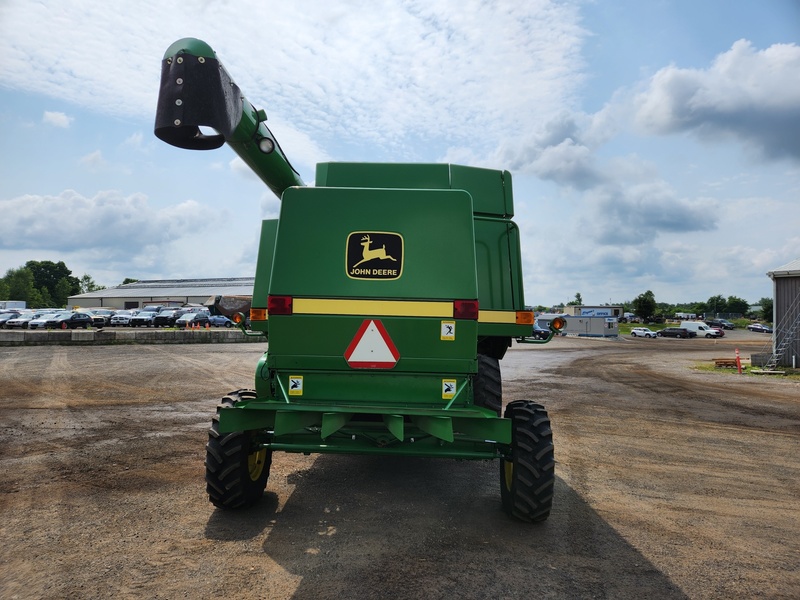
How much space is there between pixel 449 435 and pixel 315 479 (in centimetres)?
258

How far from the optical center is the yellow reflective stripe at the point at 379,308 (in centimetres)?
486

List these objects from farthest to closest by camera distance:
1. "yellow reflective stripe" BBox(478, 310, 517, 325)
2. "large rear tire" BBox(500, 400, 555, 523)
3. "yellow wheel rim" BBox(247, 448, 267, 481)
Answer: "yellow reflective stripe" BBox(478, 310, 517, 325)
"yellow wheel rim" BBox(247, 448, 267, 481)
"large rear tire" BBox(500, 400, 555, 523)

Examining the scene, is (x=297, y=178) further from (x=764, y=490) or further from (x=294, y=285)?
(x=764, y=490)

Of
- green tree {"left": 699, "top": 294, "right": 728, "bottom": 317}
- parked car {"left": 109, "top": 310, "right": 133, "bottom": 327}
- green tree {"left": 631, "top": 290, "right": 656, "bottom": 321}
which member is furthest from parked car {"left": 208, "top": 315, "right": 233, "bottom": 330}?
green tree {"left": 699, "top": 294, "right": 728, "bottom": 317}

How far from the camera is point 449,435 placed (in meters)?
4.37

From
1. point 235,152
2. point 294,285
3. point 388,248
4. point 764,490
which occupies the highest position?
point 235,152

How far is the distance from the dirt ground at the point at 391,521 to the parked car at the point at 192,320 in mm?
40519

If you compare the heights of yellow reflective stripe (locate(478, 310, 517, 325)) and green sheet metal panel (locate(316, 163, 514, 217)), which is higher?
green sheet metal panel (locate(316, 163, 514, 217))

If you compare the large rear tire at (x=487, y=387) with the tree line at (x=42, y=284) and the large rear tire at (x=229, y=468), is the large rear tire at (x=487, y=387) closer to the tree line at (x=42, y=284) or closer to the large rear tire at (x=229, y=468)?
the large rear tire at (x=229, y=468)

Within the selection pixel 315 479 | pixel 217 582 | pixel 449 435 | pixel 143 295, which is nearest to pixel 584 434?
pixel 315 479

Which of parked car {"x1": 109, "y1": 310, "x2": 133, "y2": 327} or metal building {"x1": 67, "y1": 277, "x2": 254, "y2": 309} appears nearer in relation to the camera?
parked car {"x1": 109, "y1": 310, "x2": 133, "y2": 327}

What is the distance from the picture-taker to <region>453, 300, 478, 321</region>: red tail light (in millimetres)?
4879

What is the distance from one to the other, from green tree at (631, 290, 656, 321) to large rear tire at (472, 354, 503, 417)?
110 m

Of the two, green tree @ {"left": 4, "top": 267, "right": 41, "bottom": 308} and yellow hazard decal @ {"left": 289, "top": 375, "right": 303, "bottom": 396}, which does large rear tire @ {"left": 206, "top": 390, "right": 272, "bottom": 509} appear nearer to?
yellow hazard decal @ {"left": 289, "top": 375, "right": 303, "bottom": 396}
